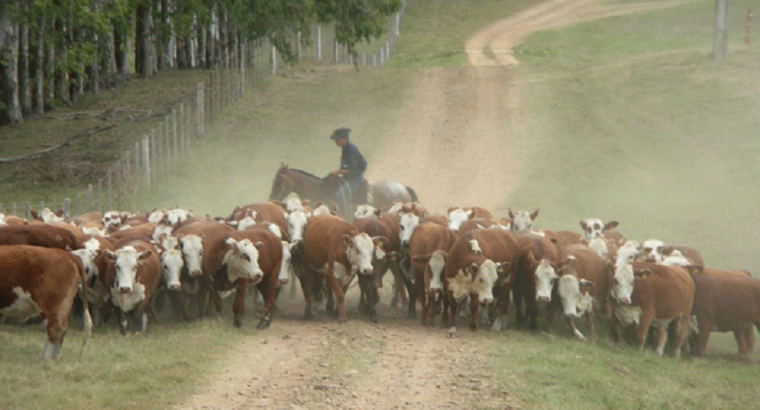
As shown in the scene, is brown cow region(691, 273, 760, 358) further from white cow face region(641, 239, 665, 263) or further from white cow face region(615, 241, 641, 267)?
Answer: white cow face region(615, 241, 641, 267)

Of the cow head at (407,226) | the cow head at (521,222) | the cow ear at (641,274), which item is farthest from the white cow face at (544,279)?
the cow head at (521,222)

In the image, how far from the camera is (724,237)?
20.4m

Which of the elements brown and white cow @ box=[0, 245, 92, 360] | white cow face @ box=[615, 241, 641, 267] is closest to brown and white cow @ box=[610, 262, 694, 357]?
white cow face @ box=[615, 241, 641, 267]

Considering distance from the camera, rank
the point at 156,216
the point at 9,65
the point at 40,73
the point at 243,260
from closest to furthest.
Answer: the point at 243,260 < the point at 156,216 < the point at 9,65 < the point at 40,73

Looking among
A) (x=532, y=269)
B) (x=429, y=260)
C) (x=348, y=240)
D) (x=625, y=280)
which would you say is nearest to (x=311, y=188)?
A: (x=348, y=240)

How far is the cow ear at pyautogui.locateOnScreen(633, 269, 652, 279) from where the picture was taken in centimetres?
1174

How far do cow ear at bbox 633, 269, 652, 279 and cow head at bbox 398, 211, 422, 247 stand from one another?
3.59 meters

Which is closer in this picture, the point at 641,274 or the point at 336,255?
the point at 641,274

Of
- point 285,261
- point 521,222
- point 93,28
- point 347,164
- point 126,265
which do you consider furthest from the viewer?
point 93,28

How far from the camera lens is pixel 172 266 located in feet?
38.1

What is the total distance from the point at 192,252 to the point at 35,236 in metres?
2.03

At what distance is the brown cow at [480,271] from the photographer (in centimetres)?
1176

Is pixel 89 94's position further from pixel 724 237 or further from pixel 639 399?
pixel 639 399

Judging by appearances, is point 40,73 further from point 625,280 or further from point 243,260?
point 625,280
